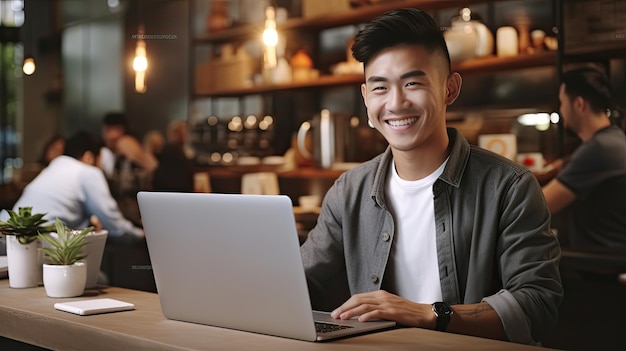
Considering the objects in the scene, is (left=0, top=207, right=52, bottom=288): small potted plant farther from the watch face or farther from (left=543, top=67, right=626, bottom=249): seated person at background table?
(left=543, top=67, right=626, bottom=249): seated person at background table

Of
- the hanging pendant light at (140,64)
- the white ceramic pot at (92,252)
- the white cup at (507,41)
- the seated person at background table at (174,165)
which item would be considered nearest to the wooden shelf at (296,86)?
the seated person at background table at (174,165)

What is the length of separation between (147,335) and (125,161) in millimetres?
4117

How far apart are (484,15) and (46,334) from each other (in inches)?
114

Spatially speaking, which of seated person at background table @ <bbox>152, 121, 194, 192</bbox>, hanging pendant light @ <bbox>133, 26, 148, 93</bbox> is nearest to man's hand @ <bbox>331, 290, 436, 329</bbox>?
seated person at background table @ <bbox>152, 121, 194, 192</bbox>

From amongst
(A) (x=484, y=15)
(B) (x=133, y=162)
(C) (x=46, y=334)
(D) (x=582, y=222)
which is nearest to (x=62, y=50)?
(B) (x=133, y=162)

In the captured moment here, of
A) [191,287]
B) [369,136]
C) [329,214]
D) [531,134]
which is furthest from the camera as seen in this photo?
[369,136]

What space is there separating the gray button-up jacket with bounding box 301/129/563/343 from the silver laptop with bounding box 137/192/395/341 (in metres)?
0.41

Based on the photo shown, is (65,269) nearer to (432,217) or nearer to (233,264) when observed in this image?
(233,264)

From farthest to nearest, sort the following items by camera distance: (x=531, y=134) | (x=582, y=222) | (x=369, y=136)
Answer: (x=369, y=136), (x=531, y=134), (x=582, y=222)

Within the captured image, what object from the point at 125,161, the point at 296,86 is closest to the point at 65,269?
the point at 296,86

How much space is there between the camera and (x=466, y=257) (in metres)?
2.23

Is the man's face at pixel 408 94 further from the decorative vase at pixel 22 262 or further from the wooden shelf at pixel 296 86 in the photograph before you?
the wooden shelf at pixel 296 86

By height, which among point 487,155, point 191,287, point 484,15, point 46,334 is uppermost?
point 484,15

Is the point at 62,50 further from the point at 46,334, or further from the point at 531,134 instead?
the point at 46,334
